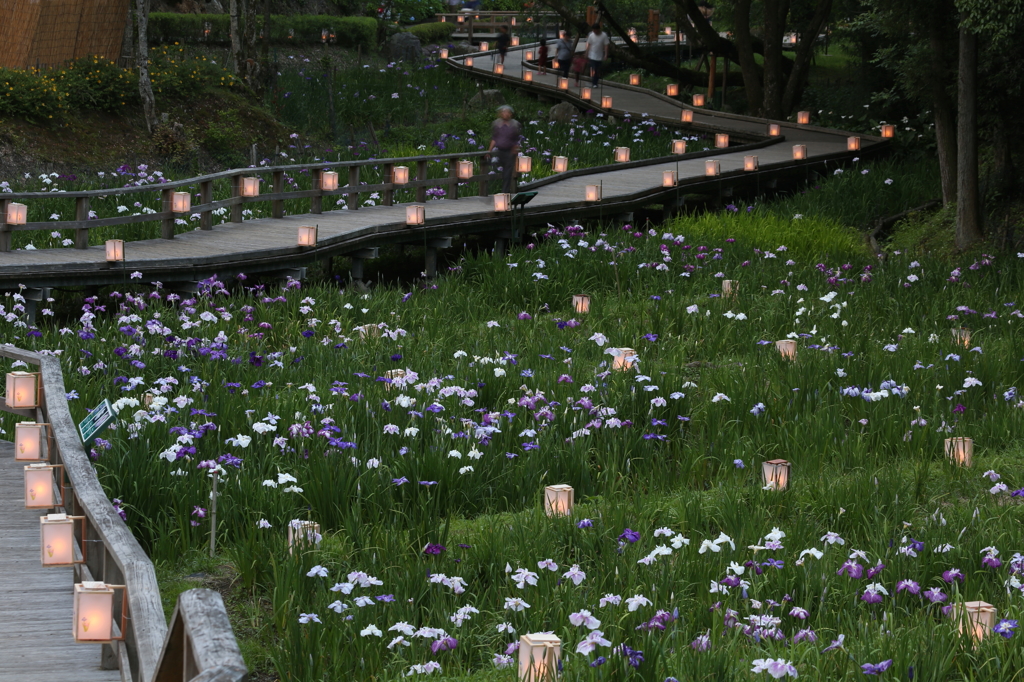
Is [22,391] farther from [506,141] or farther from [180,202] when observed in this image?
[506,141]

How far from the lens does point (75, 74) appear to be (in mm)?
18938

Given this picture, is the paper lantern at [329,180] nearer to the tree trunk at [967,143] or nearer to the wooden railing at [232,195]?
the wooden railing at [232,195]

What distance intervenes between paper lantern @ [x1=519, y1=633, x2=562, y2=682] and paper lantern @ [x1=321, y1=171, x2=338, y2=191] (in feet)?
36.9

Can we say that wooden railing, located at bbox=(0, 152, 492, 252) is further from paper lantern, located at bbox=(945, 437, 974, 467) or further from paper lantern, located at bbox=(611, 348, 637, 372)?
paper lantern, located at bbox=(945, 437, 974, 467)

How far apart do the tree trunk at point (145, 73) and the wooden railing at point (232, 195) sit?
8.25 ft

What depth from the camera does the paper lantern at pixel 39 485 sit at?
17.9 ft

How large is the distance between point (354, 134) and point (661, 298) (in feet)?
40.7

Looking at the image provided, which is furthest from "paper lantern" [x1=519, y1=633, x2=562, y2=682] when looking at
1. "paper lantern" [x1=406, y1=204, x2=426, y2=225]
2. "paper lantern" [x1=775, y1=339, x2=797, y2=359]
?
"paper lantern" [x1=406, y1=204, x2=426, y2=225]

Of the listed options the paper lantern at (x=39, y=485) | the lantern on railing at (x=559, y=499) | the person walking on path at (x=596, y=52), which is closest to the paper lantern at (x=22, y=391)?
the paper lantern at (x=39, y=485)

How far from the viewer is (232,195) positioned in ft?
44.7

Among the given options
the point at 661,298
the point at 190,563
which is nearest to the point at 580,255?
the point at 661,298

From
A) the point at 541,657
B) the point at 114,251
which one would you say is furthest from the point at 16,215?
the point at 541,657

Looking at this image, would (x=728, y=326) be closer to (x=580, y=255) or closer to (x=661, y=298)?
(x=661, y=298)

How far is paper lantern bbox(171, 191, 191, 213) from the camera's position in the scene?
1246 centimetres
